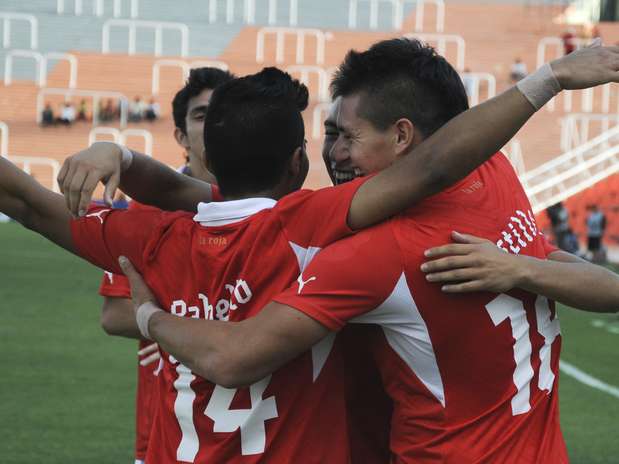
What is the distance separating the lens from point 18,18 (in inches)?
1641

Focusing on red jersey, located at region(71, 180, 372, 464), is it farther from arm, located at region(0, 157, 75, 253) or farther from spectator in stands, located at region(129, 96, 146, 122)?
spectator in stands, located at region(129, 96, 146, 122)

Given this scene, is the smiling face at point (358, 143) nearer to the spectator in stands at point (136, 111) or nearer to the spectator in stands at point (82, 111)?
the spectator in stands at point (136, 111)

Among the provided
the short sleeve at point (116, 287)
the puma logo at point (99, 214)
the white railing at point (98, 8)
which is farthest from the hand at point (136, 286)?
the white railing at point (98, 8)

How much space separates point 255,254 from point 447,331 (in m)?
0.52

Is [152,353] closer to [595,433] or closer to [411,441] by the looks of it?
[411,441]

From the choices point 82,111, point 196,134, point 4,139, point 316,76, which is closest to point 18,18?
point 82,111

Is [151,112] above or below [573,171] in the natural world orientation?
above

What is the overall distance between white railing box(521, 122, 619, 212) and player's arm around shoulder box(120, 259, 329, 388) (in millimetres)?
27280

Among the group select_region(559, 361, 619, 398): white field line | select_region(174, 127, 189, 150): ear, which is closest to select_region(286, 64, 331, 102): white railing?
select_region(559, 361, 619, 398): white field line

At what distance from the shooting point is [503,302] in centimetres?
292

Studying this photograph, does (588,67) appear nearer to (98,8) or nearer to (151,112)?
(151,112)

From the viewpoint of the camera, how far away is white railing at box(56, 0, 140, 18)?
138ft

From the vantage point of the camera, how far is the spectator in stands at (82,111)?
3653 cm

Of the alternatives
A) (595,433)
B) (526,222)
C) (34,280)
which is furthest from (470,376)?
(34,280)
